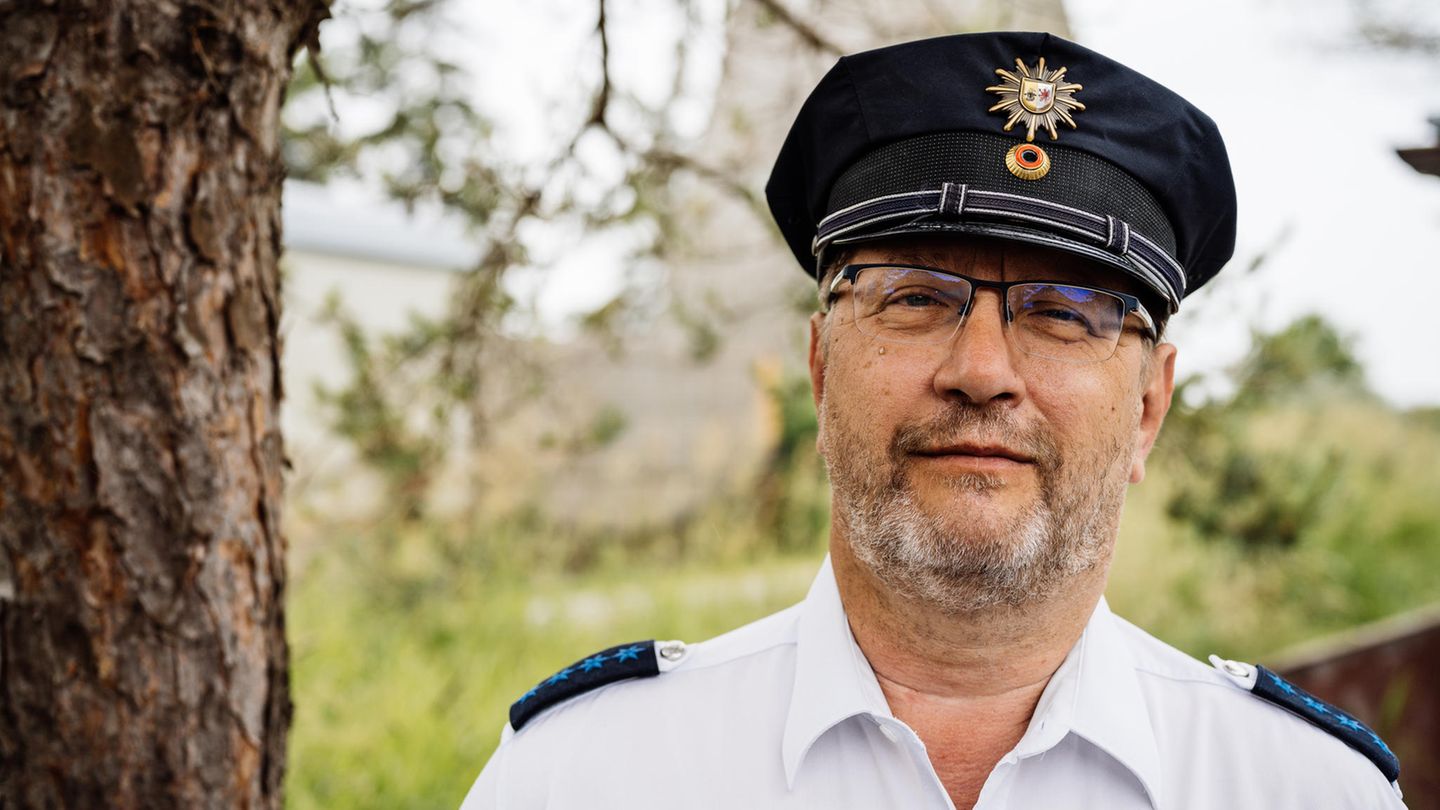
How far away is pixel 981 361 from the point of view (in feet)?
4.81

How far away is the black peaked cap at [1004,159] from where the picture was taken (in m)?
1.51

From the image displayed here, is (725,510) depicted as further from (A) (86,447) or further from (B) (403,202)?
(A) (86,447)

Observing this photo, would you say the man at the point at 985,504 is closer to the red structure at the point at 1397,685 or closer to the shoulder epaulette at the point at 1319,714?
the shoulder epaulette at the point at 1319,714

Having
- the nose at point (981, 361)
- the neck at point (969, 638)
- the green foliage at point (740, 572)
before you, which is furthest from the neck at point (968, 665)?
the green foliage at point (740, 572)

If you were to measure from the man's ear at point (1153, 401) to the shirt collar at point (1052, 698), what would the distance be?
247 millimetres

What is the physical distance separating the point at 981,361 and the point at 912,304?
0.15 m

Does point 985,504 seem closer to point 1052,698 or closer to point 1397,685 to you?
point 1052,698

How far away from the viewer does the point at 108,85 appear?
5.68 ft

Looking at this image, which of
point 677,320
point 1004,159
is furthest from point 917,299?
point 677,320

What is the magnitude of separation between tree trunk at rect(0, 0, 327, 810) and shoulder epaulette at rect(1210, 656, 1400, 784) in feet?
5.33

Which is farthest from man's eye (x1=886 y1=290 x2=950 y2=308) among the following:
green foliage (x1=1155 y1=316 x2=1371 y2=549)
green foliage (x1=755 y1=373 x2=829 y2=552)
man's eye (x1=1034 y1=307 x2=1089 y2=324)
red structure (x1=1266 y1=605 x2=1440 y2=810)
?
green foliage (x1=755 y1=373 x2=829 y2=552)

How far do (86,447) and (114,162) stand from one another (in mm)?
452

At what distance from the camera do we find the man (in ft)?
4.87

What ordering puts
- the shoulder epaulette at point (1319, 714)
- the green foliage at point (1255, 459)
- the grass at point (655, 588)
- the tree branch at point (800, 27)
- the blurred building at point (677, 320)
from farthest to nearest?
the grass at point (655, 588) → the blurred building at point (677, 320) → the green foliage at point (1255, 459) → the tree branch at point (800, 27) → the shoulder epaulette at point (1319, 714)
